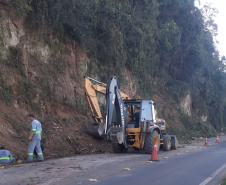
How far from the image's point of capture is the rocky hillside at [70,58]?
1767 centimetres

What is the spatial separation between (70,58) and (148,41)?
1041cm

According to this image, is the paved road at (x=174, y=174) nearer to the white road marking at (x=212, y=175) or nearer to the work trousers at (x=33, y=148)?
the white road marking at (x=212, y=175)

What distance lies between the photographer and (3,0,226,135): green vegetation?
22.2 m

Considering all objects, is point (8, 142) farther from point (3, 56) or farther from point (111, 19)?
point (111, 19)

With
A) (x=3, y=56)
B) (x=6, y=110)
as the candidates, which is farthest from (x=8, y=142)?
(x=3, y=56)

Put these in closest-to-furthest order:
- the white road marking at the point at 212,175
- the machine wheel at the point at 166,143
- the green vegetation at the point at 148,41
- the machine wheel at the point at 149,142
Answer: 1. the white road marking at the point at 212,175
2. the machine wheel at the point at 149,142
3. the machine wheel at the point at 166,143
4. the green vegetation at the point at 148,41

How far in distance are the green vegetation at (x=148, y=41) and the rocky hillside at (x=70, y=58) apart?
0.07 meters

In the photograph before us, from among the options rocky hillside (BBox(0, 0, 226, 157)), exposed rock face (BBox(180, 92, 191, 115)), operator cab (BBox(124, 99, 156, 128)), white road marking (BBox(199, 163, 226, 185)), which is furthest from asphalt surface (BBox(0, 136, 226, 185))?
exposed rock face (BBox(180, 92, 191, 115))

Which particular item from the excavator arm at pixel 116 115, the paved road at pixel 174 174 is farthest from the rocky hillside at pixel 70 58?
the paved road at pixel 174 174

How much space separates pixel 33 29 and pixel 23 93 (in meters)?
4.37

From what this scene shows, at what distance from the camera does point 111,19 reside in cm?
2477

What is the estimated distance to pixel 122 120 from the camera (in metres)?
17.4

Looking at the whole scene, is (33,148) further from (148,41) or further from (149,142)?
(148,41)

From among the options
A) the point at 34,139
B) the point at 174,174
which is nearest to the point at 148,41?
the point at 34,139
